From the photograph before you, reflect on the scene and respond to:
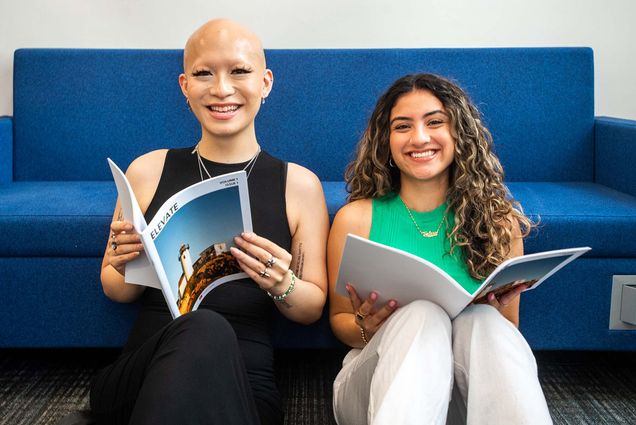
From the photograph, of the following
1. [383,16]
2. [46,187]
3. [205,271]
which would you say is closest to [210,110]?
[205,271]

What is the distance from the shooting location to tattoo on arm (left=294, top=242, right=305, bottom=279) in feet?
4.55

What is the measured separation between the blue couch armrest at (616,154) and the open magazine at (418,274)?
976 millimetres

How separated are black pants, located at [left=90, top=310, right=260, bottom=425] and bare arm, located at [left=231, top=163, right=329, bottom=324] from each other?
0.17 meters

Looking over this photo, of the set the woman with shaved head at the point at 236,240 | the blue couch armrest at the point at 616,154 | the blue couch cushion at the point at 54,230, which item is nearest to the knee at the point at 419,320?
the woman with shaved head at the point at 236,240

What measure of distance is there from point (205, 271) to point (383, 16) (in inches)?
63.6

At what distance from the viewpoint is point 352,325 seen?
54.7 inches

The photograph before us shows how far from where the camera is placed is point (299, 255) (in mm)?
1398

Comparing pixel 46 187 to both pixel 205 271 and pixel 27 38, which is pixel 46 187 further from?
pixel 205 271

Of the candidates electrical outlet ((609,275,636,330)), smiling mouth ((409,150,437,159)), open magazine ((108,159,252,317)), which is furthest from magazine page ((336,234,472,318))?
electrical outlet ((609,275,636,330))

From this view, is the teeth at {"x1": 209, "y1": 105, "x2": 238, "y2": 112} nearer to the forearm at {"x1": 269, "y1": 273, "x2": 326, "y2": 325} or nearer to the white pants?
the forearm at {"x1": 269, "y1": 273, "x2": 326, "y2": 325}

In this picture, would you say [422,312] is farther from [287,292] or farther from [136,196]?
[136,196]

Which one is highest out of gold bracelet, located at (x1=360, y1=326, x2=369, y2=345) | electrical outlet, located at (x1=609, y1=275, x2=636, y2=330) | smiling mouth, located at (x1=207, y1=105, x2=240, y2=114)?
smiling mouth, located at (x1=207, y1=105, x2=240, y2=114)

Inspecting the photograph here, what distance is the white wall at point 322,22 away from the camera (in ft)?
8.32

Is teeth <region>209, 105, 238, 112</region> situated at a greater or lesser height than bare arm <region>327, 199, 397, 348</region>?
greater
